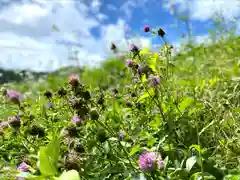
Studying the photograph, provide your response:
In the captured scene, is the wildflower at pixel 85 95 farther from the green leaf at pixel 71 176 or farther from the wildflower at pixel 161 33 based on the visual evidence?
the wildflower at pixel 161 33

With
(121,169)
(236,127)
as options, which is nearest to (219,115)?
(236,127)

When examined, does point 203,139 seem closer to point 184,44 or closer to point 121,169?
point 121,169

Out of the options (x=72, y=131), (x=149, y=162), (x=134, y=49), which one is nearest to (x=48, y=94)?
(x=134, y=49)

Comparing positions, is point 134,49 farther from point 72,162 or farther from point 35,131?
point 72,162

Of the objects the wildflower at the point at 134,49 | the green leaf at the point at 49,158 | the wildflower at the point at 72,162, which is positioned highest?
the wildflower at the point at 134,49

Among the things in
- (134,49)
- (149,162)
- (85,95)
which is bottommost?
(149,162)

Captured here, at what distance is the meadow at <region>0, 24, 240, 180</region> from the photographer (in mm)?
813

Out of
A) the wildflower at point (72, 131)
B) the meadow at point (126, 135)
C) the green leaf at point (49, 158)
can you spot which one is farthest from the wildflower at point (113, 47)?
the green leaf at point (49, 158)

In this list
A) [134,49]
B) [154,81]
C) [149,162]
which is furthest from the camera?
[134,49]

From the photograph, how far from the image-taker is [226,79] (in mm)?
2086

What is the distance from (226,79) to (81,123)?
1377mm

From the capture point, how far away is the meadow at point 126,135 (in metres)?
0.81

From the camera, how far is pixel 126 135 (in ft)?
4.02

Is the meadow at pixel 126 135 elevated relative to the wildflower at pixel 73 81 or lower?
lower
